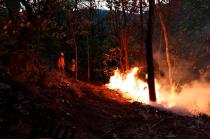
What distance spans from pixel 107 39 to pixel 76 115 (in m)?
32.3

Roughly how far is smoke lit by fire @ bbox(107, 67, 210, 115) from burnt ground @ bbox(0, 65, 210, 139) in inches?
111

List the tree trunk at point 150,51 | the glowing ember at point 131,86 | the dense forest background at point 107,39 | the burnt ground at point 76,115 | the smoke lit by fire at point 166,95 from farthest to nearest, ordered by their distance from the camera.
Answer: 1. the glowing ember at point 131,86
2. the smoke lit by fire at point 166,95
3. the tree trunk at point 150,51
4. the dense forest background at point 107,39
5. the burnt ground at point 76,115

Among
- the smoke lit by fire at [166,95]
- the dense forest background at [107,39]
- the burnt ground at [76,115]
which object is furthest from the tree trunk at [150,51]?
the dense forest background at [107,39]

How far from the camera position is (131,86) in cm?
3478

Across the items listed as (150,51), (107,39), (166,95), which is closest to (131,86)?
(166,95)

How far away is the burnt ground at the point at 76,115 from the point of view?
16234mm

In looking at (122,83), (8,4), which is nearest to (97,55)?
(122,83)

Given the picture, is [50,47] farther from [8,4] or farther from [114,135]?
[8,4]

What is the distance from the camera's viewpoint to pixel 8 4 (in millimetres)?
14422

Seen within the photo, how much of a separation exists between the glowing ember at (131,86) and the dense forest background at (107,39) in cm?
142

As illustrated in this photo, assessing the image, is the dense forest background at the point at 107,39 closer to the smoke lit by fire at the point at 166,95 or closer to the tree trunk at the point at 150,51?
the smoke lit by fire at the point at 166,95

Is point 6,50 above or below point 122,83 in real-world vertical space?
above

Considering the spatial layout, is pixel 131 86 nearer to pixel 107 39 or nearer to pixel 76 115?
pixel 76 115

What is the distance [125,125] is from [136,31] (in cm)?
3086
